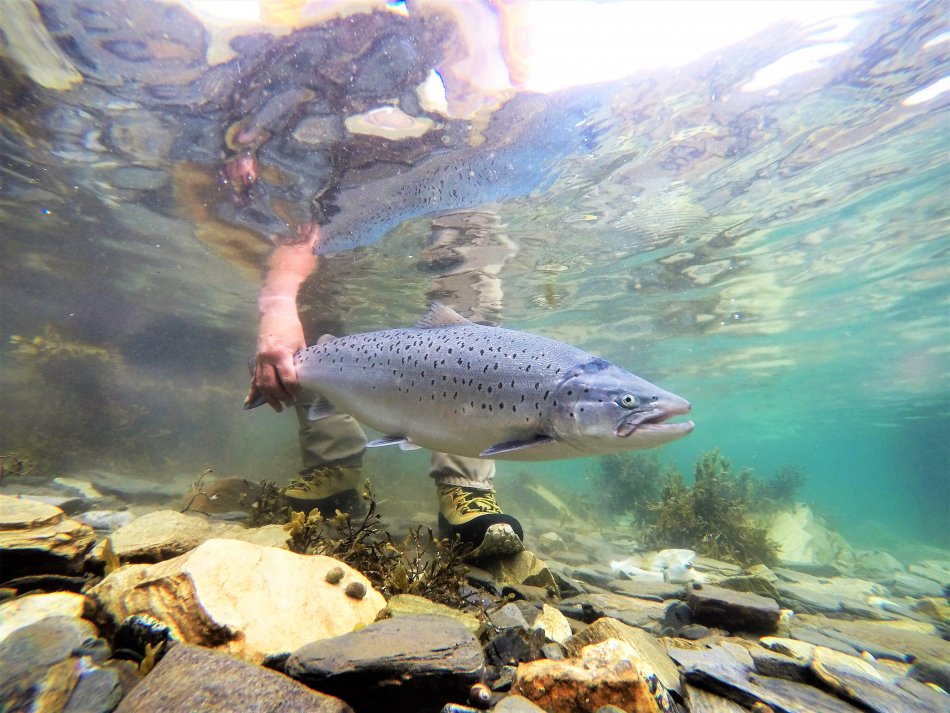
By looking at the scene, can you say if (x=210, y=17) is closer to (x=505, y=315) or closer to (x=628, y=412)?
(x=628, y=412)

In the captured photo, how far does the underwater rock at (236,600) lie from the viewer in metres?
1.89

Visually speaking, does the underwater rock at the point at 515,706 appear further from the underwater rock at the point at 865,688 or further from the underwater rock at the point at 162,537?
the underwater rock at the point at 162,537

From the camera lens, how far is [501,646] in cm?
223

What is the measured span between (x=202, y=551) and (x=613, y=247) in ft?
39.3

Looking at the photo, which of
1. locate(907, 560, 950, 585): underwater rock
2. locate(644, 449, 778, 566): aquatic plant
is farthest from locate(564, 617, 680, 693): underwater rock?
locate(907, 560, 950, 585): underwater rock

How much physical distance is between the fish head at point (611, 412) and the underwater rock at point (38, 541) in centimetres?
309

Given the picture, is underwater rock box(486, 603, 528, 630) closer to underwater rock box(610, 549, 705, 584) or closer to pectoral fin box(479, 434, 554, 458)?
pectoral fin box(479, 434, 554, 458)

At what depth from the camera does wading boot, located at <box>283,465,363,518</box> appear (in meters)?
5.42

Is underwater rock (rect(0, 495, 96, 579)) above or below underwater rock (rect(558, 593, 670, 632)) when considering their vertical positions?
above

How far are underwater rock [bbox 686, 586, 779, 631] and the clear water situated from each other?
277 inches

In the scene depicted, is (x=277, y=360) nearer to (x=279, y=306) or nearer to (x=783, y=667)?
(x=279, y=306)

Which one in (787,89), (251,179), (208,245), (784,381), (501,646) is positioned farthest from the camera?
(784,381)

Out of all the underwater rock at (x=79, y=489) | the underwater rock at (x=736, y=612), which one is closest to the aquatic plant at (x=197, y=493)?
the underwater rock at (x=79, y=489)

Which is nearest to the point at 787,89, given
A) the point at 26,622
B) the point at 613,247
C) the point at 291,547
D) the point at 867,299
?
the point at 613,247
